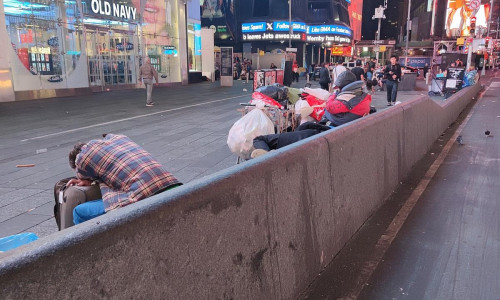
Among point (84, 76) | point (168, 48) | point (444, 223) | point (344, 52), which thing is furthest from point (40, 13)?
point (344, 52)

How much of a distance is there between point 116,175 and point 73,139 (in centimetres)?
695

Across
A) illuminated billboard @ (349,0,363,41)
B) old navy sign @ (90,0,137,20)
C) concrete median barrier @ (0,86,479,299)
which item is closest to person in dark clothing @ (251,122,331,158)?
concrete median barrier @ (0,86,479,299)

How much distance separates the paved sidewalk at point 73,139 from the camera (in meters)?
5.20

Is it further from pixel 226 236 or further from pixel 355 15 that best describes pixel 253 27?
pixel 226 236

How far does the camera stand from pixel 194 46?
33781 mm

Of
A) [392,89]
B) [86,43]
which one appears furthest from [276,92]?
[86,43]

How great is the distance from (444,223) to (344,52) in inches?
2508

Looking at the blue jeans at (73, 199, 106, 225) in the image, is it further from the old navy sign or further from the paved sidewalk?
the old navy sign

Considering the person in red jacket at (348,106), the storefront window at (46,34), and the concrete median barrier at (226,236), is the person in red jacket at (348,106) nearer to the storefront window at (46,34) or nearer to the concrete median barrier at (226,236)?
the concrete median barrier at (226,236)

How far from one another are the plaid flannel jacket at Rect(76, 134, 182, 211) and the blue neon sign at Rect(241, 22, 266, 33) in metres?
49.0

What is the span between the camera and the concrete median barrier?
1.46 m

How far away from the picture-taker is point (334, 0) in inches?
2341

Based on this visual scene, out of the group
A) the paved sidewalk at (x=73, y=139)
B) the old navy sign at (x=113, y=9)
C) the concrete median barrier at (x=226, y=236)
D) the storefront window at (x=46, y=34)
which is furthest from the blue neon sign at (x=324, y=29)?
the concrete median barrier at (x=226, y=236)

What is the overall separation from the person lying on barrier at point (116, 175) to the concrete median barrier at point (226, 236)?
79 centimetres
